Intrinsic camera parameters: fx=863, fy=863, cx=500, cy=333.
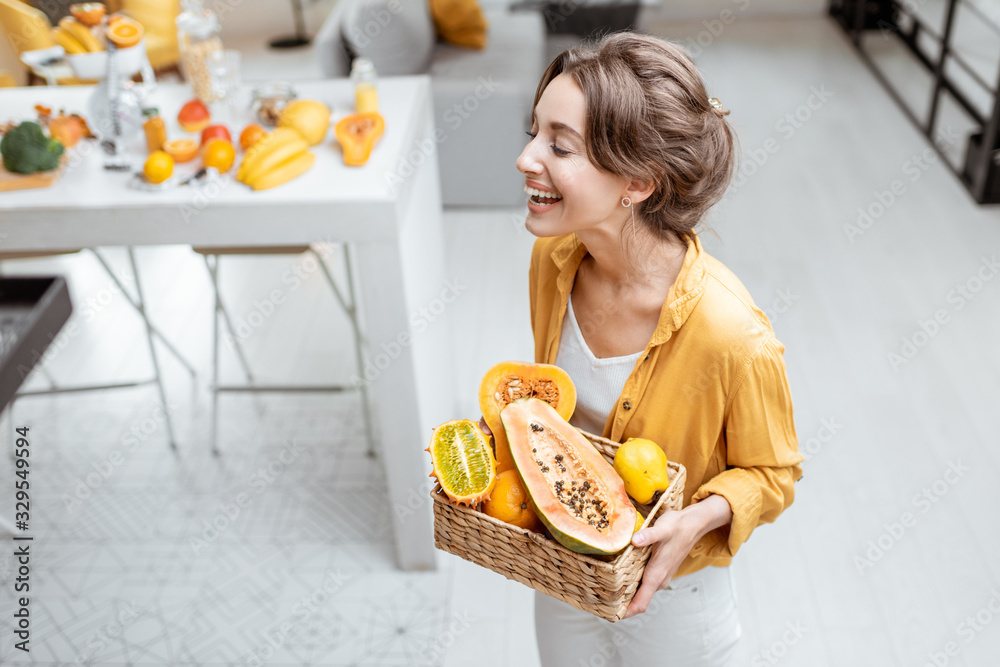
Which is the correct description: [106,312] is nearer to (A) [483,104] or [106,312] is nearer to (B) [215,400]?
(B) [215,400]

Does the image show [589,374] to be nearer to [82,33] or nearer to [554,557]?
[554,557]

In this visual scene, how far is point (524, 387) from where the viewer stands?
127 centimetres

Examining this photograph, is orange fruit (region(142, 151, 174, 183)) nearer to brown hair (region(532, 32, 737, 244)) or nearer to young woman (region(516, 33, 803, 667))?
young woman (region(516, 33, 803, 667))

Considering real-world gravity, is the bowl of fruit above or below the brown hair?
below

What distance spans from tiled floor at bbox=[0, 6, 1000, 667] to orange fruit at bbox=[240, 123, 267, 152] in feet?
3.53

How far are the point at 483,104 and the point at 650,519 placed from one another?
3.06m

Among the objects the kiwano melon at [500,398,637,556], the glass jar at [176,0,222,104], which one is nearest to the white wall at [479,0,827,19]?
the glass jar at [176,0,222,104]

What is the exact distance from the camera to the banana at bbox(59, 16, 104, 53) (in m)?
2.21

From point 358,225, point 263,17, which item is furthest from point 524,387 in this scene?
point 263,17

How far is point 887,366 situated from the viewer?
3035 mm

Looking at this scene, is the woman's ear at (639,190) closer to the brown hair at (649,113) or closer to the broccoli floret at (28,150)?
the brown hair at (649,113)

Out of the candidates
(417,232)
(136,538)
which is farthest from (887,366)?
(136,538)

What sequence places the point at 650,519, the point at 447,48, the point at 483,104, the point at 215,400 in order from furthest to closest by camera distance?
the point at 447,48, the point at 483,104, the point at 215,400, the point at 650,519

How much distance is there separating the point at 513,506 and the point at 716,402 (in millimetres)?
320
